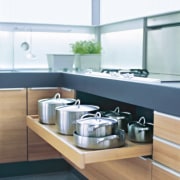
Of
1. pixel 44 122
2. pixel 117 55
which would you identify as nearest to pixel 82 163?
pixel 44 122

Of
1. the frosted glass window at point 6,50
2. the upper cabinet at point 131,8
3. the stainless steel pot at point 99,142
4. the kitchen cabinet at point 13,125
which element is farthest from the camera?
the frosted glass window at point 6,50

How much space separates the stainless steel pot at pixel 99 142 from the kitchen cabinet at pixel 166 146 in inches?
7.4

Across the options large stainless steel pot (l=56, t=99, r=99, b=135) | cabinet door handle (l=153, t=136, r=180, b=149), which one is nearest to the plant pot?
large stainless steel pot (l=56, t=99, r=99, b=135)

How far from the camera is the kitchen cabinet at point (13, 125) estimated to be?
330 cm

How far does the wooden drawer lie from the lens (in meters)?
1.82

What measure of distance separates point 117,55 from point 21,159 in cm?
154

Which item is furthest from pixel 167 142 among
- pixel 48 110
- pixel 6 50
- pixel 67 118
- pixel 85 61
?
pixel 6 50

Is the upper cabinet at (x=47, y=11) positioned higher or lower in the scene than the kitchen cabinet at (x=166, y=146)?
higher

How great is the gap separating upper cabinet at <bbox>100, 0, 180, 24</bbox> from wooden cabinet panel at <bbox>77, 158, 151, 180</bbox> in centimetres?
122

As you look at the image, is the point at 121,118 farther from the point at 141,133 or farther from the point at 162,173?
the point at 162,173

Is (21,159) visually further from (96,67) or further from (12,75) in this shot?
(96,67)

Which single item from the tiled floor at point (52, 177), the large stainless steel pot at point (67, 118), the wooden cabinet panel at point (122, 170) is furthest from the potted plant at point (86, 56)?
the large stainless steel pot at point (67, 118)

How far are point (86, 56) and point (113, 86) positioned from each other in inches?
57.2

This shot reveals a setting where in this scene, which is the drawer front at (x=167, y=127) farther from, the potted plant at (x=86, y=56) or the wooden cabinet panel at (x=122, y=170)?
the potted plant at (x=86, y=56)
